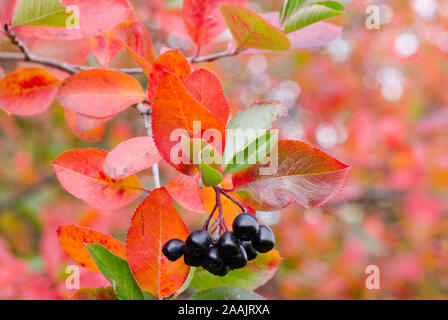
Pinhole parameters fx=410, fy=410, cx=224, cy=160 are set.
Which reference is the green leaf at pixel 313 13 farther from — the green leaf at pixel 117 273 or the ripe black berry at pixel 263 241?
the green leaf at pixel 117 273

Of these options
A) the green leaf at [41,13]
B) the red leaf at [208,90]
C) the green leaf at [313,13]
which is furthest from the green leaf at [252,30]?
the green leaf at [41,13]

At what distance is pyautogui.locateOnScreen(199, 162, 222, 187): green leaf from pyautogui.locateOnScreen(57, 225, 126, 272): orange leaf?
0.68 feet

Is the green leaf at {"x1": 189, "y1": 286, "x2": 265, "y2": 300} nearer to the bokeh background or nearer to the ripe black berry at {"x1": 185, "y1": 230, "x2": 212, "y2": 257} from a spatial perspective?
the ripe black berry at {"x1": 185, "y1": 230, "x2": 212, "y2": 257}

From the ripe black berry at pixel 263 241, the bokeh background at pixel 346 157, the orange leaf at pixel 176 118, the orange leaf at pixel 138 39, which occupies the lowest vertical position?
the bokeh background at pixel 346 157

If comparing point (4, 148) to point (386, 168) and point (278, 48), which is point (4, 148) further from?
point (278, 48)

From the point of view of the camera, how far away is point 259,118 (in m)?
0.51

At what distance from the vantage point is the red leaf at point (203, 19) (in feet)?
2.30

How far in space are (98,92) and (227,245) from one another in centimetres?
33

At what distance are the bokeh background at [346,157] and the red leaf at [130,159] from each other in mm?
1116

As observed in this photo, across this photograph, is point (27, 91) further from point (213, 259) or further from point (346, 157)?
point (346, 157)

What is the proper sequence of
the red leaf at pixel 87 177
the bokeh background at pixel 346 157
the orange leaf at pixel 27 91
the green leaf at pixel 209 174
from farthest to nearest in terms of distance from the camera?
1. the bokeh background at pixel 346 157
2. the orange leaf at pixel 27 91
3. the red leaf at pixel 87 177
4. the green leaf at pixel 209 174

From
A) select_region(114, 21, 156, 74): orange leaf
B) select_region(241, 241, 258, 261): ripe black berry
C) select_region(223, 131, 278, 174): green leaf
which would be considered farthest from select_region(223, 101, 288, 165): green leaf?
select_region(114, 21, 156, 74): orange leaf

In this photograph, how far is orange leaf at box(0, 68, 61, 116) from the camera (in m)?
0.69
